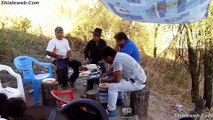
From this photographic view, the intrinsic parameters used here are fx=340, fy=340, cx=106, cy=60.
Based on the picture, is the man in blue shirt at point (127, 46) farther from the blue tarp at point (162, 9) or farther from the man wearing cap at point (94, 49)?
the blue tarp at point (162, 9)

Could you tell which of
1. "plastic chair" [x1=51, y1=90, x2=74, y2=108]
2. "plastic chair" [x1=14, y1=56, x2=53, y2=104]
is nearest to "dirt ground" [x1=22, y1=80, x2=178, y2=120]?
"plastic chair" [x1=14, y1=56, x2=53, y2=104]

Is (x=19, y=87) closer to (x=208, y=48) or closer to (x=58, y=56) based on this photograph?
(x=58, y=56)

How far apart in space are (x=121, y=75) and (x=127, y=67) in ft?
0.50

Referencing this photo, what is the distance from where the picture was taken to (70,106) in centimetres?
322

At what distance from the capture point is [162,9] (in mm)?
3266

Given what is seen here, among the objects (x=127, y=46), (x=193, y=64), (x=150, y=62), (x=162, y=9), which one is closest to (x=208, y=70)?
(x=193, y=64)

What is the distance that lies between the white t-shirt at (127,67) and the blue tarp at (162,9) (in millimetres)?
1508

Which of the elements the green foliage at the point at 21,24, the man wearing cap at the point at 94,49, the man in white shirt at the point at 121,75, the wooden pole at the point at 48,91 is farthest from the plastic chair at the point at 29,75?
the green foliage at the point at 21,24

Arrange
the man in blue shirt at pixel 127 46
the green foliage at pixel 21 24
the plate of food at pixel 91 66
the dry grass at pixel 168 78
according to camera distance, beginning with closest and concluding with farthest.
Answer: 1. the man in blue shirt at pixel 127 46
2. the plate of food at pixel 91 66
3. the dry grass at pixel 168 78
4. the green foliage at pixel 21 24

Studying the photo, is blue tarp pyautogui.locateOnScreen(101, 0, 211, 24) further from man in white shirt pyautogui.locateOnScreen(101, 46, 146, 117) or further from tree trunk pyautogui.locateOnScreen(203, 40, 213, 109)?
tree trunk pyautogui.locateOnScreen(203, 40, 213, 109)

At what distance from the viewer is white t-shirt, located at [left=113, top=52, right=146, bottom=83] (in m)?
5.04

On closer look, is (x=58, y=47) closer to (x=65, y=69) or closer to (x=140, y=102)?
(x=65, y=69)

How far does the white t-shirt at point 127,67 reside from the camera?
504 cm

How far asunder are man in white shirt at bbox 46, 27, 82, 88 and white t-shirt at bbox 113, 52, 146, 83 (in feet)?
4.77
